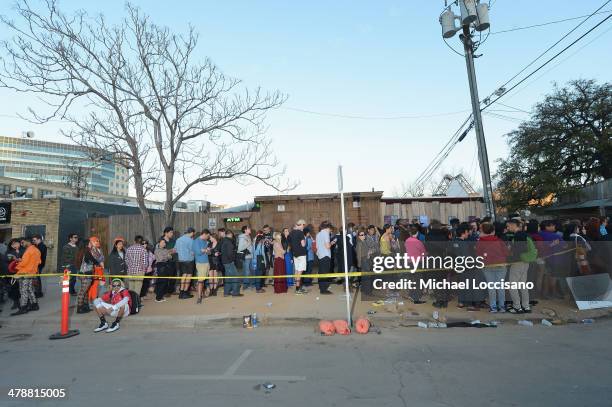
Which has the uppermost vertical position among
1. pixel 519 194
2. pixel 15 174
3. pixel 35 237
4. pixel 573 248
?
pixel 15 174

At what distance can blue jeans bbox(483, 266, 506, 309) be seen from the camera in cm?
789

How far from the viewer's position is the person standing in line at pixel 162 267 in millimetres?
9796

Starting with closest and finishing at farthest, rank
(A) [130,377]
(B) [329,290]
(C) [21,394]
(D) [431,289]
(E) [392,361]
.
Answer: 1. (C) [21,394]
2. (A) [130,377]
3. (E) [392,361]
4. (D) [431,289]
5. (B) [329,290]

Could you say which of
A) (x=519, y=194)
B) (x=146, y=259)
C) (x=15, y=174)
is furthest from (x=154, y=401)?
(x=15, y=174)

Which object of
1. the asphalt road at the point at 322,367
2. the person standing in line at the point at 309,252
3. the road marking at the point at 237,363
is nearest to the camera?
the asphalt road at the point at 322,367

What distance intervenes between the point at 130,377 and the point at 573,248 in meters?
8.79

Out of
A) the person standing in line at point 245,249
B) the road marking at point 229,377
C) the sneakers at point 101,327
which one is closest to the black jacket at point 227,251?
the person standing in line at point 245,249

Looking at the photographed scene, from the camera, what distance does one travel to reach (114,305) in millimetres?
7750

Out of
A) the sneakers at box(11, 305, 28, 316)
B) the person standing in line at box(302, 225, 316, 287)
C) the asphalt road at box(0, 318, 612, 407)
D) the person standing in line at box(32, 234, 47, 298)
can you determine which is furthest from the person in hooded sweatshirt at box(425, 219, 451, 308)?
the person standing in line at box(32, 234, 47, 298)

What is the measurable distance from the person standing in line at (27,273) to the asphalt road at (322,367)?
1.85 m

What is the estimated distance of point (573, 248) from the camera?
27.2ft

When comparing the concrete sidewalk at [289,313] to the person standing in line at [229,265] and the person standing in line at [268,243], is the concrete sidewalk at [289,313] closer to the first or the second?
the person standing in line at [229,265]

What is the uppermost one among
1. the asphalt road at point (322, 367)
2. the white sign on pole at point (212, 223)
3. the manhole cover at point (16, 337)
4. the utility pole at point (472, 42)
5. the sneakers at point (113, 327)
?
the utility pole at point (472, 42)

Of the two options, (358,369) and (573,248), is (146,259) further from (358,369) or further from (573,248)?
(573,248)
